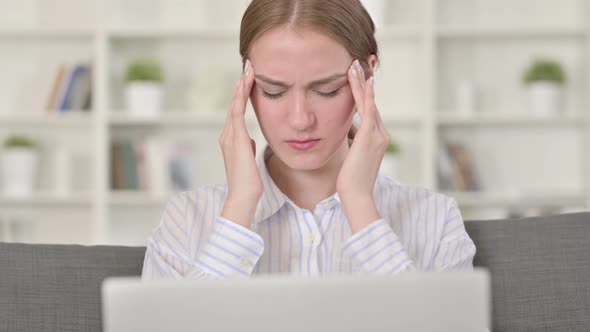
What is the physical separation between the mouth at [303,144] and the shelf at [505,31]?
2664 mm

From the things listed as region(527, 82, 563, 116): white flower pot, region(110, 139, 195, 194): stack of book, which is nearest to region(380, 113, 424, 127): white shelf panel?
region(527, 82, 563, 116): white flower pot

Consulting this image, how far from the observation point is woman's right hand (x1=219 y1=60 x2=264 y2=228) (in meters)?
1.59

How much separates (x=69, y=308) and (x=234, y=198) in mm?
361

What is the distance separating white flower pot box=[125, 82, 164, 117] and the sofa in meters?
2.52

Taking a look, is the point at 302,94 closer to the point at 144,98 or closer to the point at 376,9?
the point at 376,9

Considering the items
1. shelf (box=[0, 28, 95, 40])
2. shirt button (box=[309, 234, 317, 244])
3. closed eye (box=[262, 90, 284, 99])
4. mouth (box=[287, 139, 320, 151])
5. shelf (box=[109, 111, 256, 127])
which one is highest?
shelf (box=[0, 28, 95, 40])

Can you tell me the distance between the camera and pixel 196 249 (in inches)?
66.2

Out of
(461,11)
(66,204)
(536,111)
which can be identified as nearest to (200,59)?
(66,204)

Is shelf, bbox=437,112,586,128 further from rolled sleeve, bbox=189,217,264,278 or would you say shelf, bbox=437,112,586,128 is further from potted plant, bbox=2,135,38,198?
rolled sleeve, bbox=189,217,264,278

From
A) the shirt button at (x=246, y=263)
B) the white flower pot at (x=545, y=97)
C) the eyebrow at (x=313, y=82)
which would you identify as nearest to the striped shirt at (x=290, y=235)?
the shirt button at (x=246, y=263)

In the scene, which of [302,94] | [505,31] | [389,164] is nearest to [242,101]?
[302,94]

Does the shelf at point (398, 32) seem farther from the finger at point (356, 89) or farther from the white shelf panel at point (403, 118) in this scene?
the finger at point (356, 89)

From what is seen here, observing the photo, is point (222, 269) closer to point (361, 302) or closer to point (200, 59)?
point (361, 302)

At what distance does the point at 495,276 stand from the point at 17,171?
307 cm
